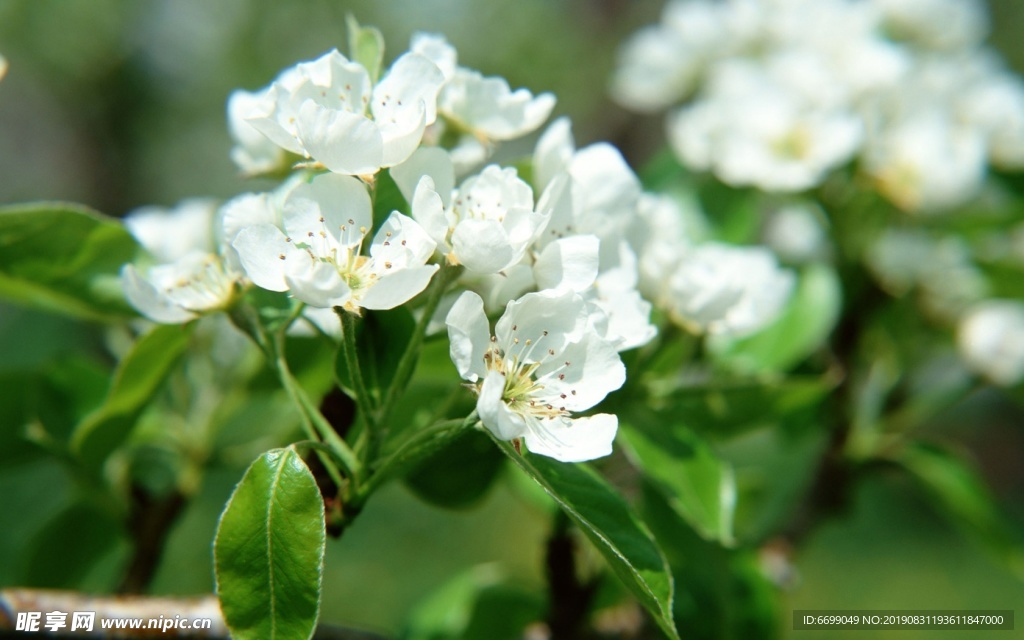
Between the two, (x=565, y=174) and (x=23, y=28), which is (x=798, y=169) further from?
(x=23, y=28)

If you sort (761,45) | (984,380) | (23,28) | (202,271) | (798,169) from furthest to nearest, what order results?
1. (23,28)
2. (761,45)
3. (984,380)
4. (798,169)
5. (202,271)

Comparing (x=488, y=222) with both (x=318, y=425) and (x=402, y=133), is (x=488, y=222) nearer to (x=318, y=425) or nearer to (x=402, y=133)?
(x=402, y=133)

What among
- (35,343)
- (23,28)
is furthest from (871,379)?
(23,28)

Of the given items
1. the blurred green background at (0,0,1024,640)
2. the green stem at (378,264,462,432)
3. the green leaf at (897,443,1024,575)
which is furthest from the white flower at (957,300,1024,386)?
the blurred green background at (0,0,1024,640)

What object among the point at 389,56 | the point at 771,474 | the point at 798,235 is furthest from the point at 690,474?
the point at 389,56

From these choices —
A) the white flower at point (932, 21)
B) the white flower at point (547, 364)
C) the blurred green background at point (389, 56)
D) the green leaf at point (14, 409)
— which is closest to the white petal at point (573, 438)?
the white flower at point (547, 364)

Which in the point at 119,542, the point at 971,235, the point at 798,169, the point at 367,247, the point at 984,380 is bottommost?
the point at 119,542

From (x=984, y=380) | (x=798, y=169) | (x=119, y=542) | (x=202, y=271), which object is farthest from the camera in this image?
(x=984, y=380)
